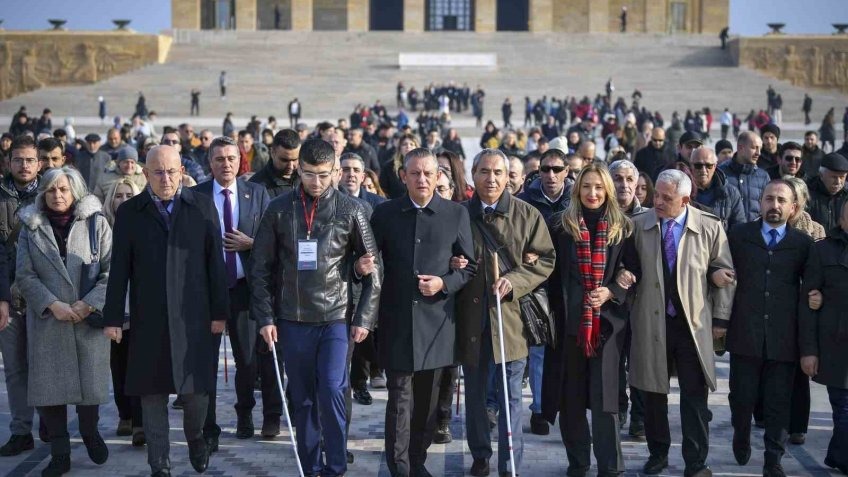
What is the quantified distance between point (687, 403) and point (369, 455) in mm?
1963

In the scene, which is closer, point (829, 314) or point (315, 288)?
point (315, 288)

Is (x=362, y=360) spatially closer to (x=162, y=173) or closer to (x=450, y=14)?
(x=162, y=173)

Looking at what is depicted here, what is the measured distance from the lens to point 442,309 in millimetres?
6293

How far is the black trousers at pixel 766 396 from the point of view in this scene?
6590 mm

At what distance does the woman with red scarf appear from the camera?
20.7 feet

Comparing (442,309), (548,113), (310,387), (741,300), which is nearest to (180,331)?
(310,387)

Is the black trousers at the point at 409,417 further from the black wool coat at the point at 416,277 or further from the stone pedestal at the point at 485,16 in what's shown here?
the stone pedestal at the point at 485,16

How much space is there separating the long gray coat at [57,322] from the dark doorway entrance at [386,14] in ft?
184

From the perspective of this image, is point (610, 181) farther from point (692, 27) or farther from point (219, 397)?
point (692, 27)

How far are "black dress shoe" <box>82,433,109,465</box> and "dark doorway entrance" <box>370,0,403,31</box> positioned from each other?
5632 cm

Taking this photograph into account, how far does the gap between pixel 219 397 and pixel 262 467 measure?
1.85 meters

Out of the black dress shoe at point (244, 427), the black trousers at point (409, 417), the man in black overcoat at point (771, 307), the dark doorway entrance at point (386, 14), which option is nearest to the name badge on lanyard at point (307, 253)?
the black trousers at point (409, 417)

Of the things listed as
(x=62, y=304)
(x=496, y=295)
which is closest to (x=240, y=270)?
(x=62, y=304)

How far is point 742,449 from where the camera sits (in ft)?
22.2
